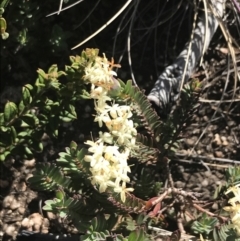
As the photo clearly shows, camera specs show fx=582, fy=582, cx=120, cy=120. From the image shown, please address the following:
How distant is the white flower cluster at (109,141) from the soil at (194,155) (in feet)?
1.54

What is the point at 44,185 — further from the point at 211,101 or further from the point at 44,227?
the point at 211,101

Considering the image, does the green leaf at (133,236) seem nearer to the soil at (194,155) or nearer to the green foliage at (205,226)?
the green foliage at (205,226)

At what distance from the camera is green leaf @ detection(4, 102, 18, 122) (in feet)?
5.14

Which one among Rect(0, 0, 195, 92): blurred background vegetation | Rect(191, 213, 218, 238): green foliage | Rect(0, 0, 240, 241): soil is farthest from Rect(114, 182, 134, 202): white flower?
Rect(0, 0, 195, 92): blurred background vegetation

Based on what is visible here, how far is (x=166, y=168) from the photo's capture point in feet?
5.66

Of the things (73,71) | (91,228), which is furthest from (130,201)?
(73,71)

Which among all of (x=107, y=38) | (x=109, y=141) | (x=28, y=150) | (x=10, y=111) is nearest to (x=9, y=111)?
(x=10, y=111)

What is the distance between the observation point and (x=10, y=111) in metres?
1.58

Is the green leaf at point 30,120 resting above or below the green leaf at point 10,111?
below

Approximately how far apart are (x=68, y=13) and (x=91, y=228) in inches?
34.3

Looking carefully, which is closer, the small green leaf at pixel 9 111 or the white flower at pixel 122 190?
the white flower at pixel 122 190

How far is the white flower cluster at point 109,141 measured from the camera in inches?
53.4

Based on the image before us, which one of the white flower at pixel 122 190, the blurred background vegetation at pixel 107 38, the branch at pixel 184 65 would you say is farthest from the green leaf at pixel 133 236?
the blurred background vegetation at pixel 107 38

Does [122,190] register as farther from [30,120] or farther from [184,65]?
[184,65]
